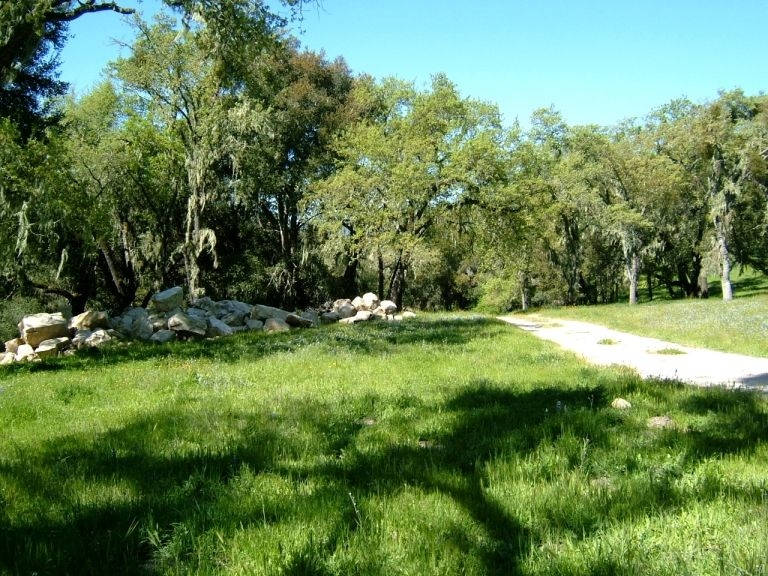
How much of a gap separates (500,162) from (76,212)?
2292 centimetres

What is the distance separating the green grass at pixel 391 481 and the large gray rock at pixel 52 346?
1126cm

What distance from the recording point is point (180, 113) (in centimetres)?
3216

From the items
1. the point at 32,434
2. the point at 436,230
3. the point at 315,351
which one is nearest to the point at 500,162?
the point at 436,230

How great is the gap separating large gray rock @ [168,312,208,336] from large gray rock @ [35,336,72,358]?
3506 millimetres

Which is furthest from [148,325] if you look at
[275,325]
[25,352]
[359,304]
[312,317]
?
[359,304]

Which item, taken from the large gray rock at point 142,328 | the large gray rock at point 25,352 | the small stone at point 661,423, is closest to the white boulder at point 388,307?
the large gray rock at point 142,328

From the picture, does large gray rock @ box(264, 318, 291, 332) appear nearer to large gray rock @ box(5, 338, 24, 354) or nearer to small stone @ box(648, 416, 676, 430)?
large gray rock @ box(5, 338, 24, 354)

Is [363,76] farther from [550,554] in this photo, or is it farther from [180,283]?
[550,554]

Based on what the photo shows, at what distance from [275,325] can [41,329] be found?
8.64 m

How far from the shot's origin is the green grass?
3.14 meters

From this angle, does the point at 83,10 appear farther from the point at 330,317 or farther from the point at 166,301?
the point at 330,317

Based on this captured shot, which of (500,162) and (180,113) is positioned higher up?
(180,113)

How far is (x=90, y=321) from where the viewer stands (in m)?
20.2

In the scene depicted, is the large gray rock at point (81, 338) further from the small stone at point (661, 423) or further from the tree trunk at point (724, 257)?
the tree trunk at point (724, 257)
